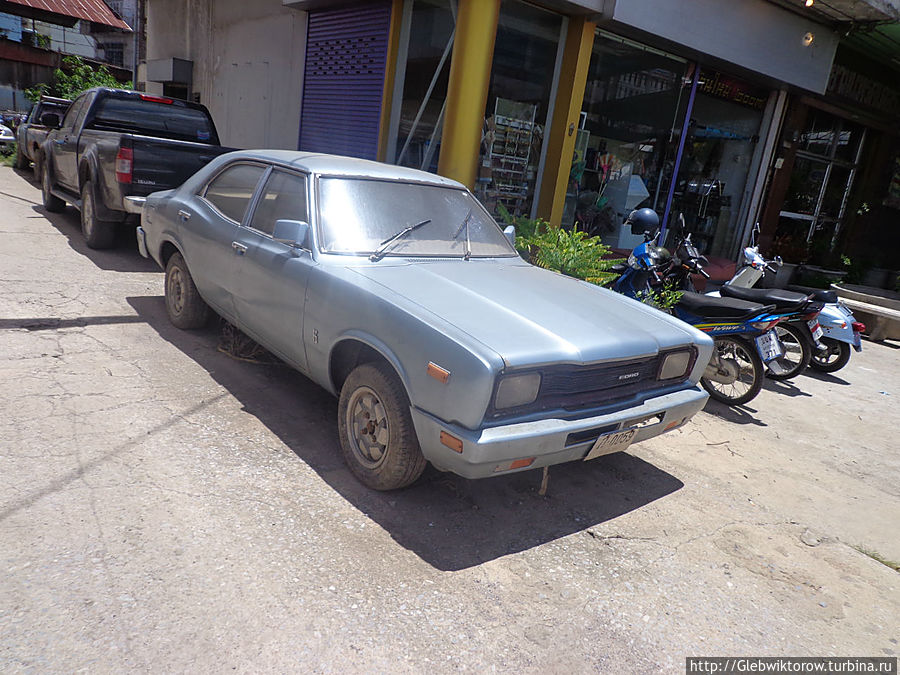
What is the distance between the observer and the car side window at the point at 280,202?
4.00 m

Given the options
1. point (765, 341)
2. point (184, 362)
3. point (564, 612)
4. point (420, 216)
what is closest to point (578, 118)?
point (765, 341)

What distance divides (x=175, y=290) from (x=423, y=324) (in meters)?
3.26

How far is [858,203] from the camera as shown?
1461 centimetres

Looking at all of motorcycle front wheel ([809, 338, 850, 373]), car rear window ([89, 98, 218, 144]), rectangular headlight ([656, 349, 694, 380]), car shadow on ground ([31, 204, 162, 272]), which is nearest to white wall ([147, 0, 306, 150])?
car rear window ([89, 98, 218, 144])

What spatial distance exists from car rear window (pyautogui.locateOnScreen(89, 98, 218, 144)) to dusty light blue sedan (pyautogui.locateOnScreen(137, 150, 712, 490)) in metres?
4.28

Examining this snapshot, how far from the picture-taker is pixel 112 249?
787cm

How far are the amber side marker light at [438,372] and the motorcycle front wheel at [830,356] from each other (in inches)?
239

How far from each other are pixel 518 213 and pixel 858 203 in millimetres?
9804

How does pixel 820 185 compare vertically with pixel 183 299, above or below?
above

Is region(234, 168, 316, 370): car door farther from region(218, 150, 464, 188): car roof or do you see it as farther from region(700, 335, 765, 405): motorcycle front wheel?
region(700, 335, 765, 405): motorcycle front wheel

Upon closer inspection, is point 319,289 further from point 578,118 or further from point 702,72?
point 702,72

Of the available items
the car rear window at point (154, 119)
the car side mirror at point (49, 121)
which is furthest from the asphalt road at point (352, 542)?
the car side mirror at point (49, 121)

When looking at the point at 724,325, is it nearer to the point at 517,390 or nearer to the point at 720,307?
the point at 720,307

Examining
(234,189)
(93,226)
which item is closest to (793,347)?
(234,189)
